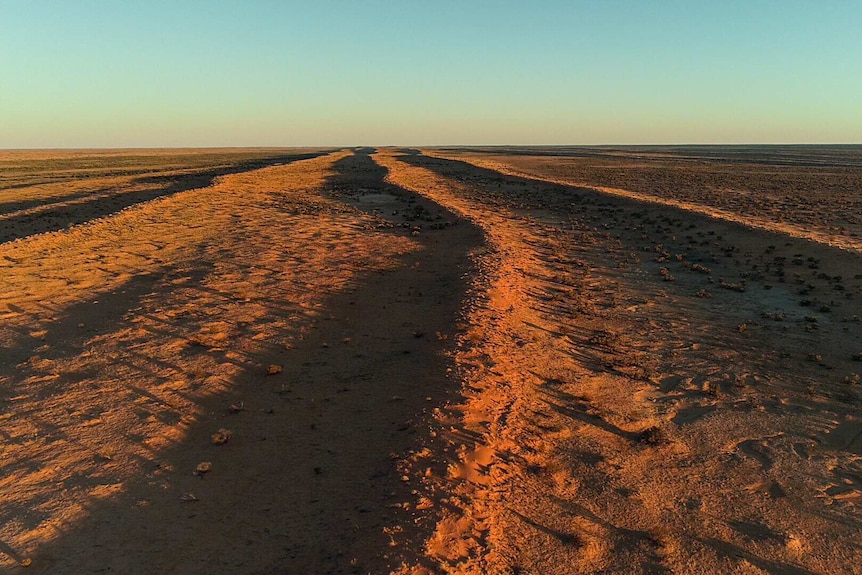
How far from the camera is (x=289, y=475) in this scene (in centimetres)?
633

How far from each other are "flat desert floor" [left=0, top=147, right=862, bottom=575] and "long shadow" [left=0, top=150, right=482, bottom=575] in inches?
1.3

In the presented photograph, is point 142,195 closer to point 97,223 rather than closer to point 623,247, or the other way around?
point 97,223

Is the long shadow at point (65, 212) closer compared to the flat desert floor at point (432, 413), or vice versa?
the flat desert floor at point (432, 413)

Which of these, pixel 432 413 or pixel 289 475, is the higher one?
pixel 432 413

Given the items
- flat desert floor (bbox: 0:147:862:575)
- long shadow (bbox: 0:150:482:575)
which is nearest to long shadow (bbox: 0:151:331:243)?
flat desert floor (bbox: 0:147:862:575)

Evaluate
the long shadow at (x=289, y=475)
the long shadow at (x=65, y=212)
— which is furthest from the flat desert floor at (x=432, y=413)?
the long shadow at (x=65, y=212)

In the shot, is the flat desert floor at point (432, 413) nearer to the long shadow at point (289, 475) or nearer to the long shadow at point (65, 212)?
the long shadow at point (289, 475)

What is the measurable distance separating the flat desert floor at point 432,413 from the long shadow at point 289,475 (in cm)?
3

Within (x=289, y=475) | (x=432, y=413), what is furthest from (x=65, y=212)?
(x=432, y=413)

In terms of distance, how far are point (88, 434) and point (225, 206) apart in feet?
90.6

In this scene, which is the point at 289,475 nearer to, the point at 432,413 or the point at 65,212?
the point at 432,413

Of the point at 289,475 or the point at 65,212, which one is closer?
the point at 289,475

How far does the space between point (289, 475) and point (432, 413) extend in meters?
2.16

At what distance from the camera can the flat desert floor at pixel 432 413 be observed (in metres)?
5.29
